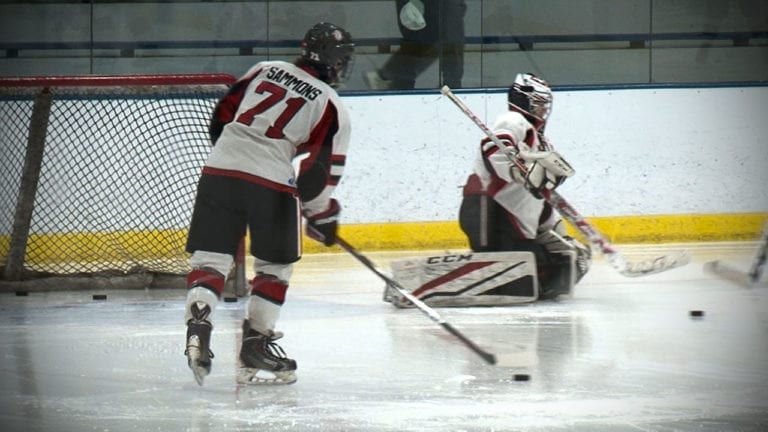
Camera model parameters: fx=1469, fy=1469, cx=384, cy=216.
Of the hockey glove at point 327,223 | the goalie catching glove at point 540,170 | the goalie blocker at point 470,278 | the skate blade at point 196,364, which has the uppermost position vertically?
the goalie catching glove at point 540,170

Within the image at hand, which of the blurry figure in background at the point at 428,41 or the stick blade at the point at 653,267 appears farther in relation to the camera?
the blurry figure in background at the point at 428,41

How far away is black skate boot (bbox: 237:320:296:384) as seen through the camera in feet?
12.1

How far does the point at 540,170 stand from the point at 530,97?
30cm

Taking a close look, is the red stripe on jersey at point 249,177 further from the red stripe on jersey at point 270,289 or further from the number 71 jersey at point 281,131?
the red stripe on jersey at point 270,289

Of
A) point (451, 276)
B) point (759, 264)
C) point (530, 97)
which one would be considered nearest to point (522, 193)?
point (530, 97)

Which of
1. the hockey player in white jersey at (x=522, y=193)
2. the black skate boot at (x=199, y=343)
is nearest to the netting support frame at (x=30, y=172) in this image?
the hockey player in white jersey at (x=522, y=193)

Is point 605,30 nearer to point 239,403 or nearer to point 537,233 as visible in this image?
point 537,233

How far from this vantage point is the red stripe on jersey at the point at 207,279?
362 cm

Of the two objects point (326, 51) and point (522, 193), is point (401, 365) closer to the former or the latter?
point (326, 51)

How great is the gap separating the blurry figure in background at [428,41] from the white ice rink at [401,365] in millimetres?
1817

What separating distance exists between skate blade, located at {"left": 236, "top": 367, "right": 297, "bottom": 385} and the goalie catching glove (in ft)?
6.27

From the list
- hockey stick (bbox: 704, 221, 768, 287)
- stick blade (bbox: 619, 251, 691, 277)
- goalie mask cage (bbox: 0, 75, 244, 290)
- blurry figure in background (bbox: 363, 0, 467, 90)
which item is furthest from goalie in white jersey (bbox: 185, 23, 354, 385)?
blurry figure in background (bbox: 363, 0, 467, 90)

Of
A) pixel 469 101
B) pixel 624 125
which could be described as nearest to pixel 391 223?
pixel 469 101

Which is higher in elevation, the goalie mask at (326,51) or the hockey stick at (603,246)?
the goalie mask at (326,51)
